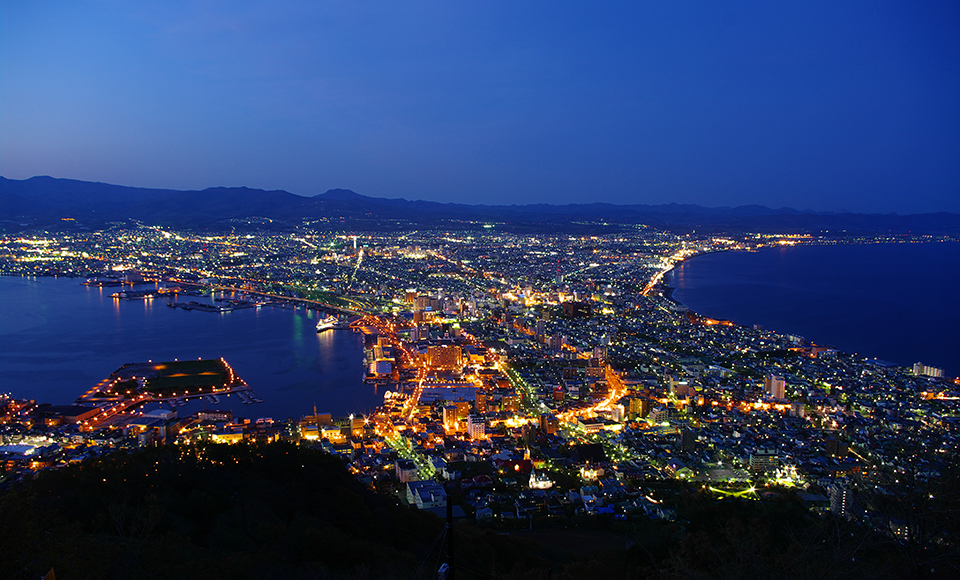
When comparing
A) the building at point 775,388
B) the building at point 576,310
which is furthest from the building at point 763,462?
the building at point 576,310

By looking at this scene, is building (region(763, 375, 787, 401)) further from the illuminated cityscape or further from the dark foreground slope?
the dark foreground slope

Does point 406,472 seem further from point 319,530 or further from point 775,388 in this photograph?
point 775,388

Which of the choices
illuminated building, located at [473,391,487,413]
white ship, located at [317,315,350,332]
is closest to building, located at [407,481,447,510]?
illuminated building, located at [473,391,487,413]

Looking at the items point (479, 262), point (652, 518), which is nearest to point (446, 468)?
point (652, 518)

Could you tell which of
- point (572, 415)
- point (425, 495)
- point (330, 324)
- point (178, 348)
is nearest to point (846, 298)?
point (572, 415)

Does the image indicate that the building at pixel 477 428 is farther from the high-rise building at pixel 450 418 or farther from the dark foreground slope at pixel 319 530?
the dark foreground slope at pixel 319 530

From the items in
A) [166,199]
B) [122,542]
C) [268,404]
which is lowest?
[268,404]

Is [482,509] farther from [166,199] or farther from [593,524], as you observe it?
[166,199]
